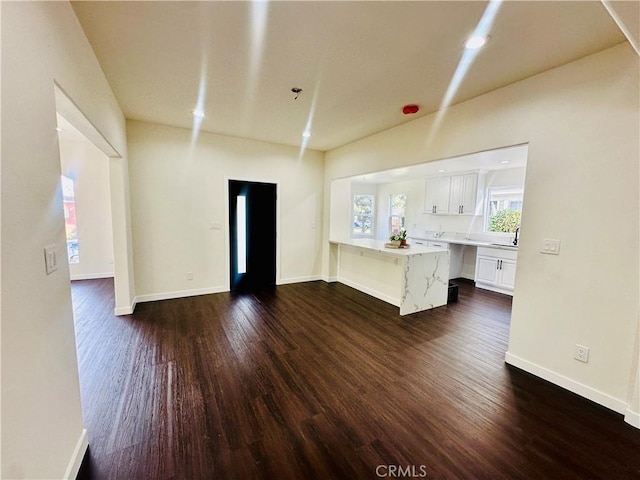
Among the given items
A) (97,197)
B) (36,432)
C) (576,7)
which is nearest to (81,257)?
(97,197)

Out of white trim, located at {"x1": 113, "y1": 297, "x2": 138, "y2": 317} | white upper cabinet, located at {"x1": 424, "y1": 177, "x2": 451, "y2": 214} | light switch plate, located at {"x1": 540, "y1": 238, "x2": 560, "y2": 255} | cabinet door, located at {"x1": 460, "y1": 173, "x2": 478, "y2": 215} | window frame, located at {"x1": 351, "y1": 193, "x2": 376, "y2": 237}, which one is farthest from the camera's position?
window frame, located at {"x1": 351, "y1": 193, "x2": 376, "y2": 237}

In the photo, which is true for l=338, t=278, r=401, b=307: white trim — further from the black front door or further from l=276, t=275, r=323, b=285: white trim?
the black front door

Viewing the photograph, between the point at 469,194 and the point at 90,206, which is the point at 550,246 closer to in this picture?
the point at 469,194

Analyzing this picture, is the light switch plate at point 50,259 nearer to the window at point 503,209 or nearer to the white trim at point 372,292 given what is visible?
the white trim at point 372,292

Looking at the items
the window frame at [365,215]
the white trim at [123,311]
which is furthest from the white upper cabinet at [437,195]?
the white trim at [123,311]

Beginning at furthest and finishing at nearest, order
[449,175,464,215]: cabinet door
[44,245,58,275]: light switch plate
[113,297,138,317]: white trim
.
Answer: [449,175,464,215]: cabinet door → [113,297,138,317]: white trim → [44,245,58,275]: light switch plate

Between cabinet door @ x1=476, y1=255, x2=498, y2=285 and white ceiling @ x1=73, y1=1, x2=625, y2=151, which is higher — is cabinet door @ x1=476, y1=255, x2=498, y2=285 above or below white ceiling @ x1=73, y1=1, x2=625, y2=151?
below

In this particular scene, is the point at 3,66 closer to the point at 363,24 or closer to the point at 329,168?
the point at 363,24

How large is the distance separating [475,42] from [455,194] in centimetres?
465

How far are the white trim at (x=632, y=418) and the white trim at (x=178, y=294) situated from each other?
4819 millimetres

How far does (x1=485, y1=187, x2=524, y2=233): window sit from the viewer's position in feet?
17.7

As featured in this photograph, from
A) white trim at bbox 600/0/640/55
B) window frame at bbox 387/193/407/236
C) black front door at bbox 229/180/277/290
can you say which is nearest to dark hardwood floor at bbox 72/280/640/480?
black front door at bbox 229/180/277/290

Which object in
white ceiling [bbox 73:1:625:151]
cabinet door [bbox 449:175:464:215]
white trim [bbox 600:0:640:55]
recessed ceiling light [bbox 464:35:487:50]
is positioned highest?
recessed ceiling light [bbox 464:35:487:50]

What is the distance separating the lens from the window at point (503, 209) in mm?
5410
